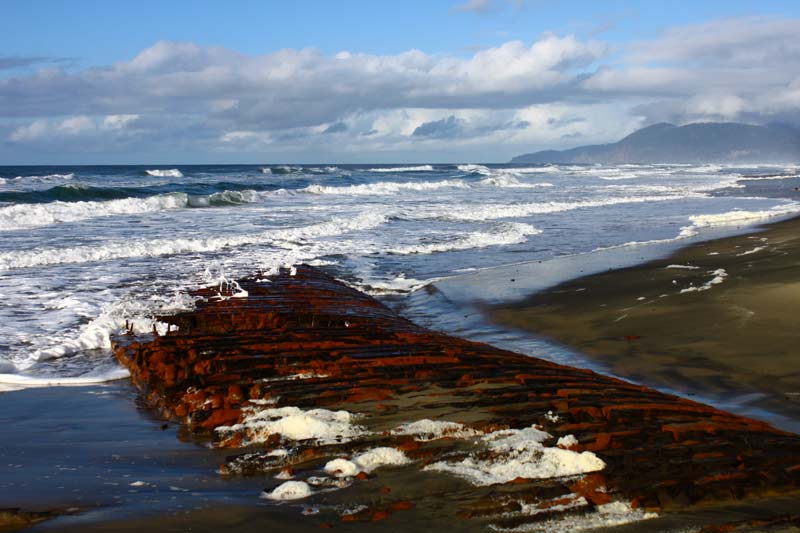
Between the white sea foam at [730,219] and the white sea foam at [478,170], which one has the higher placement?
the white sea foam at [478,170]

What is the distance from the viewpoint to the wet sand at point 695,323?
6641mm

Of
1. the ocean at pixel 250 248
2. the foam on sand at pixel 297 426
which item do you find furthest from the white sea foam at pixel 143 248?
the foam on sand at pixel 297 426

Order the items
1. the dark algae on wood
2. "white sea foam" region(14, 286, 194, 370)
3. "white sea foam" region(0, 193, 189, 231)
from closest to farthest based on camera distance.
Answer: the dark algae on wood < "white sea foam" region(14, 286, 194, 370) < "white sea foam" region(0, 193, 189, 231)

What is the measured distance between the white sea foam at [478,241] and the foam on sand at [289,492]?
1424cm

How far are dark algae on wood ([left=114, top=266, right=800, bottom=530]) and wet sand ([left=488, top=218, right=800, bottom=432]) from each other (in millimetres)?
1631

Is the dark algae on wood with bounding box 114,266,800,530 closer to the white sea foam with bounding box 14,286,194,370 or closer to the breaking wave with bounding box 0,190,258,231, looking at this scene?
the white sea foam with bounding box 14,286,194,370

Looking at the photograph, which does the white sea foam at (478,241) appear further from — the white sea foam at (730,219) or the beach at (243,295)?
the white sea foam at (730,219)

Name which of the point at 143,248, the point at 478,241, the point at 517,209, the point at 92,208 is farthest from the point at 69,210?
the point at 517,209

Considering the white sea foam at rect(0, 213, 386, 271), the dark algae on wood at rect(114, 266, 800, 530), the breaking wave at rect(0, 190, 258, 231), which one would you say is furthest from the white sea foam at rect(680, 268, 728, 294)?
the breaking wave at rect(0, 190, 258, 231)

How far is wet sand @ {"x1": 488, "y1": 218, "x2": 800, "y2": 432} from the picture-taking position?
6641 millimetres

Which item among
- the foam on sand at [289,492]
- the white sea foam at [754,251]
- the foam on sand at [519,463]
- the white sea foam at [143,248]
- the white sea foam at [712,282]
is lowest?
the white sea foam at [712,282]

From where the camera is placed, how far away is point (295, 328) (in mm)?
7371

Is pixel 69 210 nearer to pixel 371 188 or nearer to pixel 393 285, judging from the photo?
pixel 393 285

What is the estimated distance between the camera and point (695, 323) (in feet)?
29.2
